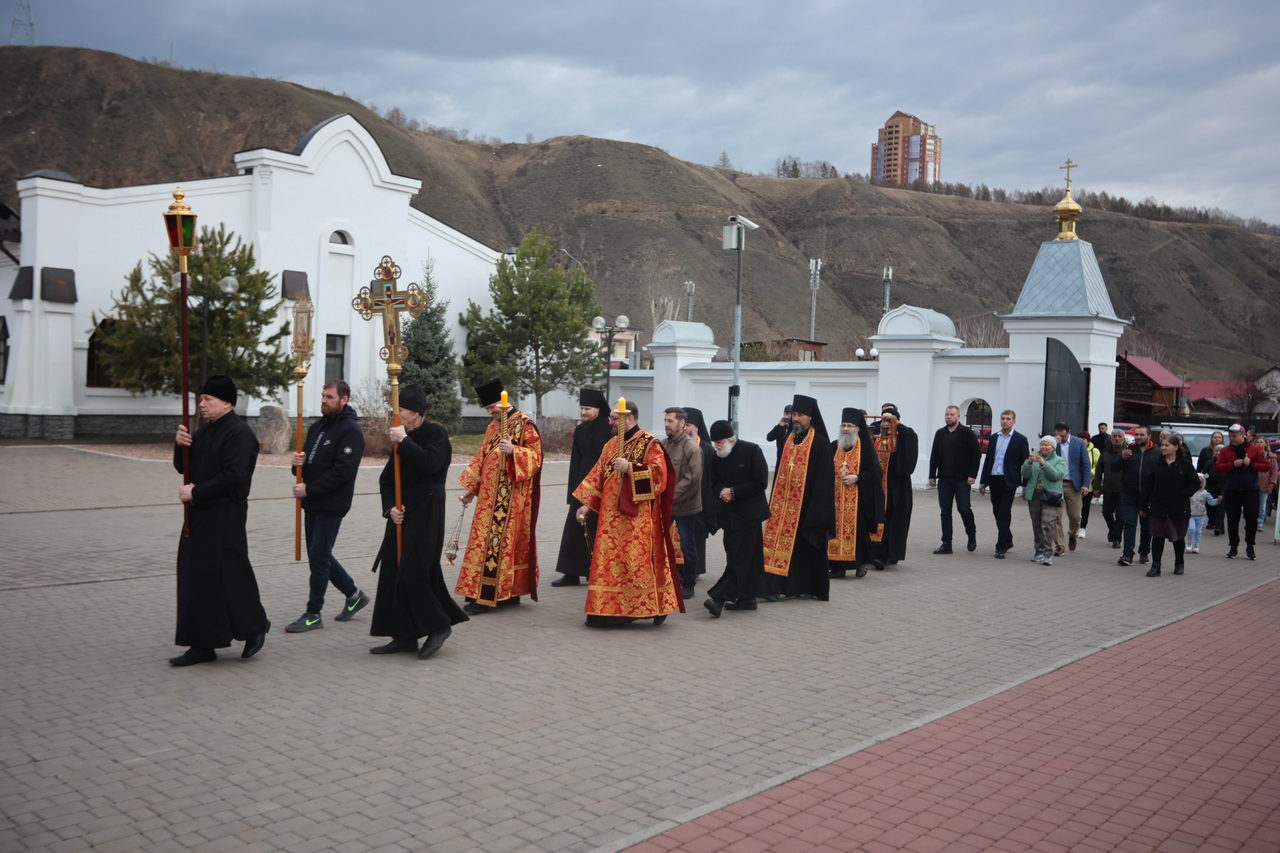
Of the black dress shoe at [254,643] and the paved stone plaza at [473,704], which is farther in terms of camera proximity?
the black dress shoe at [254,643]

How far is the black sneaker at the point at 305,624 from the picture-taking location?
762 cm

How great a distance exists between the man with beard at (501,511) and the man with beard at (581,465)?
1.14 m

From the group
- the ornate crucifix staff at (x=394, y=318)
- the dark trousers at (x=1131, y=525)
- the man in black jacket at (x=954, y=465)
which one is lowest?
the dark trousers at (x=1131, y=525)

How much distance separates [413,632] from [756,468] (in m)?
3.40

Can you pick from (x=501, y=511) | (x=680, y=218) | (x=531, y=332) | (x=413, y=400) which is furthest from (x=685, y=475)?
(x=680, y=218)

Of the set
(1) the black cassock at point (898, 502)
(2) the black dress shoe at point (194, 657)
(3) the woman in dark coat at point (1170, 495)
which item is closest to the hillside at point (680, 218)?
(1) the black cassock at point (898, 502)

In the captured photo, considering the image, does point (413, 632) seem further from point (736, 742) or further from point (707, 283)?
point (707, 283)

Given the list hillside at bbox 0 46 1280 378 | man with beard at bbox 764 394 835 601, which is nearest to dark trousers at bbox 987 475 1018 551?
man with beard at bbox 764 394 835 601

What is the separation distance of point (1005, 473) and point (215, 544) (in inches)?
392

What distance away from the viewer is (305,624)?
7656 millimetres

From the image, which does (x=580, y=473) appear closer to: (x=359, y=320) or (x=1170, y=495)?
(x=1170, y=495)

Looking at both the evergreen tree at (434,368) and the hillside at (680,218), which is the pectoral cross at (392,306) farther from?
the hillside at (680,218)

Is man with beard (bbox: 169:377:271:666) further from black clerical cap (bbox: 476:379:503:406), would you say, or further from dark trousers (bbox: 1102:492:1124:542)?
dark trousers (bbox: 1102:492:1124:542)

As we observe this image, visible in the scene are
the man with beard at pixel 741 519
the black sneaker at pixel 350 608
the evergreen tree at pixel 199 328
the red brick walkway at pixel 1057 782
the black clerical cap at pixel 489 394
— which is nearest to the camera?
the red brick walkway at pixel 1057 782
